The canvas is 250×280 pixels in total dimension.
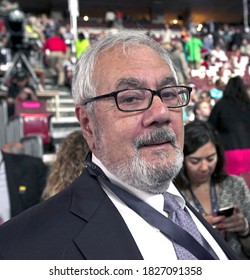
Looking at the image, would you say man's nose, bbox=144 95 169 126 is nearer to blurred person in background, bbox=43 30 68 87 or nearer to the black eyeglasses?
the black eyeglasses

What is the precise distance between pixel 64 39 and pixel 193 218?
10.4 m

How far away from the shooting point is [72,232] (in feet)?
2.95

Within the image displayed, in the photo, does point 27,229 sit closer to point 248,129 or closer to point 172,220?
point 172,220

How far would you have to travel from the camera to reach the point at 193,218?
3.82 feet

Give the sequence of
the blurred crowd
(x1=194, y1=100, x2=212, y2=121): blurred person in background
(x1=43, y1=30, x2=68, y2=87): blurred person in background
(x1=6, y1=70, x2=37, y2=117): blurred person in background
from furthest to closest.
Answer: (x1=43, y1=30, x2=68, y2=87): blurred person in background, (x1=6, y1=70, x2=37, y2=117): blurred person in background, (x1=194, y1=100, x2=212, y2=121): blurred person in background, the blurred crowd

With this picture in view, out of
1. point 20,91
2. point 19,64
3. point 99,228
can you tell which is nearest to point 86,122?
point 99,228

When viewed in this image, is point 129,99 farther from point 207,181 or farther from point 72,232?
point 207,181

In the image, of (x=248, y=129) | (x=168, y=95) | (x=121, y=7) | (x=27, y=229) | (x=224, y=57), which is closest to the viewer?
(x=27, y=229)

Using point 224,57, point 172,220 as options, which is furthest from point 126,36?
point 224,57

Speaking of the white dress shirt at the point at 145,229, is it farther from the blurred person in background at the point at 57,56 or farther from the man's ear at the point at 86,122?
the blurred person in background at the point at 57,56

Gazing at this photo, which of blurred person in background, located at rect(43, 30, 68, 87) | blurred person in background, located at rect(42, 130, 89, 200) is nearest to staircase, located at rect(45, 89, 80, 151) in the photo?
blurred person in background, located at rect(43, 30, 68, 87)

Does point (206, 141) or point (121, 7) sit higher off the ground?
point (121, 7)

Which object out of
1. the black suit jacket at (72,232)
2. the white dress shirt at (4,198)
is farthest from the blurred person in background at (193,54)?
the black suit jacket at (72,232)

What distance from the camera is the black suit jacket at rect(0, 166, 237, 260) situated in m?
0.87
